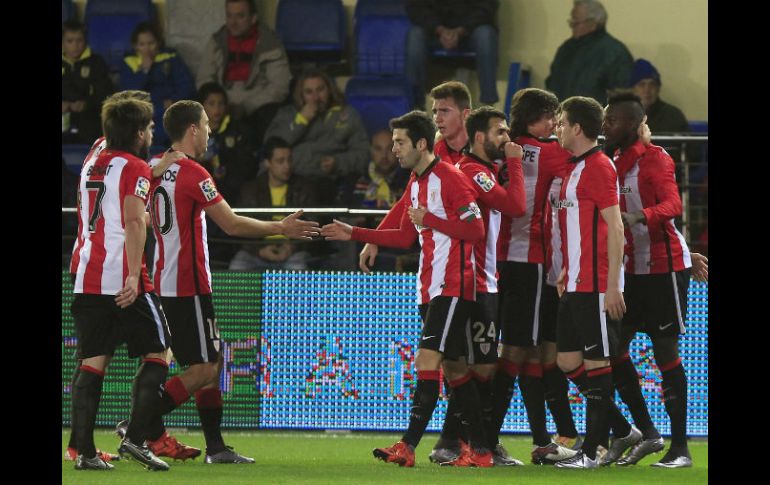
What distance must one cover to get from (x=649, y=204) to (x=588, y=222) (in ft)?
2.67

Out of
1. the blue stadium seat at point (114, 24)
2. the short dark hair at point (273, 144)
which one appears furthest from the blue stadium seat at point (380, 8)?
the blue stadium seat at point (114, 24)

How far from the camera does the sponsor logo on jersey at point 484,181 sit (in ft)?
22.0

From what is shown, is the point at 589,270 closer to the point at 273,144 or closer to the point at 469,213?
the point at 469,213

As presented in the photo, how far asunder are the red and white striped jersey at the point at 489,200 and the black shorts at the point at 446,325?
0.90 feet

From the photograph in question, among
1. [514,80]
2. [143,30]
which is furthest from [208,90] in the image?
[514,80]

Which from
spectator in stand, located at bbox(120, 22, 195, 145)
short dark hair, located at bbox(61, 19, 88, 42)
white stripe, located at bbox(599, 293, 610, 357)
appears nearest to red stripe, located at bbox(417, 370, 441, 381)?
white stripe, located at bbox(599, 293, 610, 357)

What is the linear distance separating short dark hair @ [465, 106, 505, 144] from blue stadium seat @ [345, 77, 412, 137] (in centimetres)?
576

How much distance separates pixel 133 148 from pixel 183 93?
697 cm

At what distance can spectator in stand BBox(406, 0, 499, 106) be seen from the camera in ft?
42.9

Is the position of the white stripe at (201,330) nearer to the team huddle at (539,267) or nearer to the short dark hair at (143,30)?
the team huddle at (539,267)

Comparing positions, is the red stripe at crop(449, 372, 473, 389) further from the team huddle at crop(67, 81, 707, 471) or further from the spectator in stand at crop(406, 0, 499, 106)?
the spectator in stand at crop(406, 0, 499, 106)
